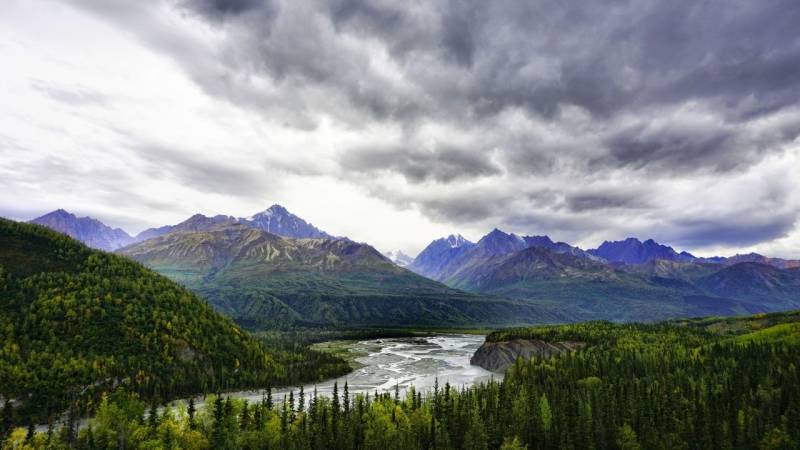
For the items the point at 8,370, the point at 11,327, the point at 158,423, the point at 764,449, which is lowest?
the point at 764,449

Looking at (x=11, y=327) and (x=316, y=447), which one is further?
(x=11, y=327)

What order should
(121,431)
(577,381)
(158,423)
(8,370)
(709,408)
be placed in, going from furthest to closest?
(577,381) → (8,370) → (709,408) → (158,423) → (121,431)

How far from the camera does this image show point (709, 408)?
511 feet

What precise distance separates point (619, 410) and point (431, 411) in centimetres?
6409

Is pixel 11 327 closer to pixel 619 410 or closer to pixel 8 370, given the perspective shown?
pixel 8 370

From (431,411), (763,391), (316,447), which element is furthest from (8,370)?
(763,391)

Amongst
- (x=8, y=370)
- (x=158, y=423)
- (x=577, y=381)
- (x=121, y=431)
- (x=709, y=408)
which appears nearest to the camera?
(x=121, y=431)

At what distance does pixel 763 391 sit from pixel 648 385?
119 ft

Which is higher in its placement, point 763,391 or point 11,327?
point 11,327

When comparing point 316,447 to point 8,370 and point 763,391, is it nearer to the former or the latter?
A: point 8,370

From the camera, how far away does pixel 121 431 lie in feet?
430

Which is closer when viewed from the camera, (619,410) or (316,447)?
(316,447)

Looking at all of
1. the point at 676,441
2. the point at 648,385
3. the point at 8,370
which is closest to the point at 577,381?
the point at 648,385

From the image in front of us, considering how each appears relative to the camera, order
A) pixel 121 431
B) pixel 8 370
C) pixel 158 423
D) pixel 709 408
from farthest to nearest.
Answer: pixel 8 370
pixel 709 408
pixel 158 423
pixel 121 431
